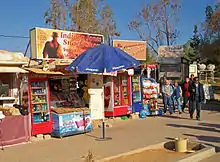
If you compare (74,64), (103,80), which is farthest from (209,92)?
(74,64)

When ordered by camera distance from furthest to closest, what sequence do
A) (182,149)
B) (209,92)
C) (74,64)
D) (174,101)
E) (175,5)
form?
(175,5), (209,92), (174,101), (74,64), (182,149)

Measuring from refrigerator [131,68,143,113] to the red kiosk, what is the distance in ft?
0.89

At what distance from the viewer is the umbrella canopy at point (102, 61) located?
8.91m

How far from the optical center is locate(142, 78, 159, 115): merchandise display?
14094 millimetres

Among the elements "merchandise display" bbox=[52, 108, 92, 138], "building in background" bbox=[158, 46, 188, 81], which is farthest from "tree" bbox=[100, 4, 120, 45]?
"merchandise display" bbox=[52, 108, 92, 138]

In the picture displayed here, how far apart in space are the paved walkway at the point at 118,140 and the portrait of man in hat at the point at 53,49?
324 cm

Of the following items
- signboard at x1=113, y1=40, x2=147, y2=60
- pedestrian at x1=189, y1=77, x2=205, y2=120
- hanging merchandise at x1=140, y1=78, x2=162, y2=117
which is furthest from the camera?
signboard at x1=113, y1=40, x2=147, y2=60

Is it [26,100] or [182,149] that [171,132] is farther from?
[26,100]

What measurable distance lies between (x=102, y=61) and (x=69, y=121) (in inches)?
87.8

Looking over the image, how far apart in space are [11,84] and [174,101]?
28.3 ft

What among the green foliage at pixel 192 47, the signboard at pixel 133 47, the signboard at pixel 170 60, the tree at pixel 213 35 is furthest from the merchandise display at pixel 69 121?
the green foliage at pixel 192 47

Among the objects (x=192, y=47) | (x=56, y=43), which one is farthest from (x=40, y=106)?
(x=192, y=47)

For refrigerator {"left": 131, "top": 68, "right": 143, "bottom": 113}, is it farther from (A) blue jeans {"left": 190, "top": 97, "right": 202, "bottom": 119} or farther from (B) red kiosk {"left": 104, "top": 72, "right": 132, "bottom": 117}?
(A) blue jeans {"left": 190, "top": 97, "right": 202, "bottom": 119}

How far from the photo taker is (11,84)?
9.87 m
